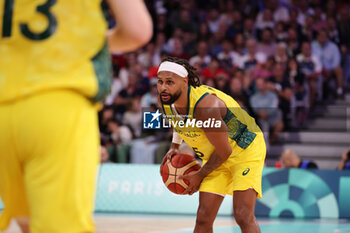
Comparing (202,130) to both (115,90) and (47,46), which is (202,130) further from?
(115,90)

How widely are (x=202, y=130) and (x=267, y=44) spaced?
8.54 meters

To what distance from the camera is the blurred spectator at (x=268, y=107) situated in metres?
11.2

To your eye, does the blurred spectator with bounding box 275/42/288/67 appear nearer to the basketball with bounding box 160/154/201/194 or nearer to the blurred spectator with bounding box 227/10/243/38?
the blurred spectator with bounding box 227/10/243/38

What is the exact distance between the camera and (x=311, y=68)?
12.2 metres

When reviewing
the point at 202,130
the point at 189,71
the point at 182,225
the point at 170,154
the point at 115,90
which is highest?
the point at 189,71

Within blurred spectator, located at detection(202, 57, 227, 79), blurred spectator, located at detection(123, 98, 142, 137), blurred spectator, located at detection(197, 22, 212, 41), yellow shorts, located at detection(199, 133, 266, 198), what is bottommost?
blurred spectator, located at detection(123, 98, 142, 137)

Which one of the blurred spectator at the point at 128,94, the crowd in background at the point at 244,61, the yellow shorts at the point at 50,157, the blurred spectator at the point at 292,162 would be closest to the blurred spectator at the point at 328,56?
the crowd in background at the point at 244,61

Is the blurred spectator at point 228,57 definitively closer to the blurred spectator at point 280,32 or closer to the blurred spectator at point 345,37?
the blurred spectator at point 280,32

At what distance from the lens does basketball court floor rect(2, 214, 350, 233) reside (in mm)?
7801

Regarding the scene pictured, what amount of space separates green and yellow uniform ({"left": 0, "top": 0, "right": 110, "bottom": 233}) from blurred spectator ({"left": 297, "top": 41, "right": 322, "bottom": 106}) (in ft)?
34.3

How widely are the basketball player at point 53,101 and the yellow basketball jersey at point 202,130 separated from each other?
2387 mm

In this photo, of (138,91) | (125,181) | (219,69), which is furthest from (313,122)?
(125,181)

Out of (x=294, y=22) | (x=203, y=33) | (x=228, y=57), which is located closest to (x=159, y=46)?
(x=203, y=33)

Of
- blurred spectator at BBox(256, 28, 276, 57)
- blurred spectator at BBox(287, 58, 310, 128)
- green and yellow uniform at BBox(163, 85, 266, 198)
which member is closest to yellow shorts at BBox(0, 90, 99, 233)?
green and yellow uniform at BBox(163, 85, 266, 198)
